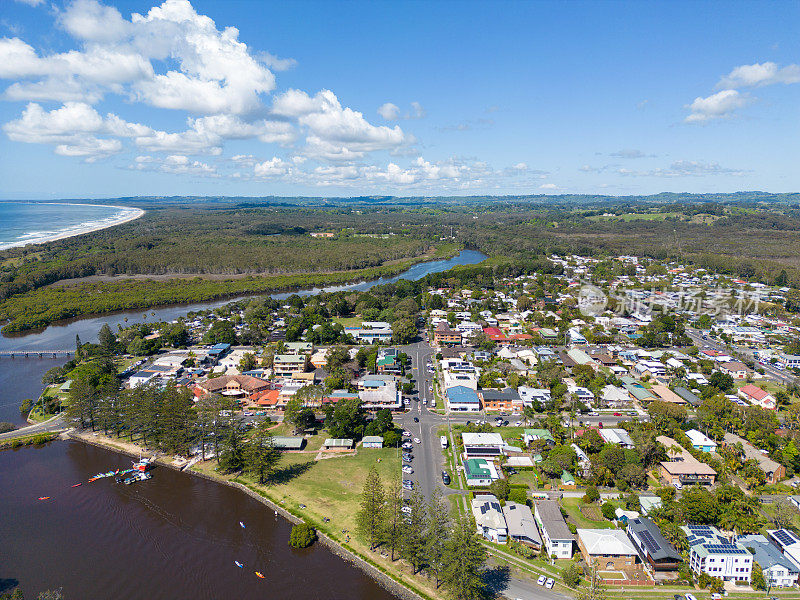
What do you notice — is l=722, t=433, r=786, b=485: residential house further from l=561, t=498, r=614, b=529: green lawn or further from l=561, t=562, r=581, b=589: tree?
l=561, t=562, r=581, b=589: tree

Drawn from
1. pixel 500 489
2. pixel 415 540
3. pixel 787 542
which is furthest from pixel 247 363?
pixel 787 542

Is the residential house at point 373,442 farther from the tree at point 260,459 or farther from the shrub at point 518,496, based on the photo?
the shrub at point 518,496

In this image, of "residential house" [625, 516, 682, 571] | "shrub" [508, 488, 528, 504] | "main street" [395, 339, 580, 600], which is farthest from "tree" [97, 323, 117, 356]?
"residential house" [625, 516, 682, 571]

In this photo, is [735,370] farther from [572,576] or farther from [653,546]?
[572,576]

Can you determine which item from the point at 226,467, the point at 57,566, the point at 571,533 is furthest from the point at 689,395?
the point at 57,566

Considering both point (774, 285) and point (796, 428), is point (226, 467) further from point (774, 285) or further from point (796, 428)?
point (774, 285)

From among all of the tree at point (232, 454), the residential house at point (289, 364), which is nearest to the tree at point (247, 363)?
the residential house at point (289, 364)
